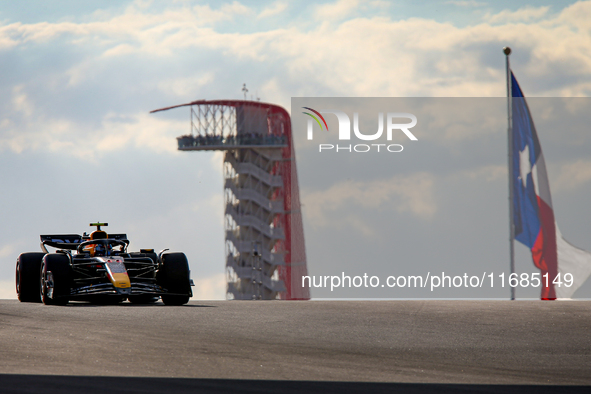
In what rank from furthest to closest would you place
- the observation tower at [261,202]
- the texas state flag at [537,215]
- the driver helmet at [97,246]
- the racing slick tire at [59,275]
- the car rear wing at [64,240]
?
1. the observation tower at [261,202]
2. the texas state flag at [537,215]
3. the car rear wing at [64,240]
4. the driver helmet at [97,246]
5. the racing slick tire at [59,275]

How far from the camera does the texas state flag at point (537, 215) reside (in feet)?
95.3

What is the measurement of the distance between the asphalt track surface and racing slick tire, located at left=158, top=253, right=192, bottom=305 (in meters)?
1.50

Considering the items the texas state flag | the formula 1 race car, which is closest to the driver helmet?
the formula 1 race car

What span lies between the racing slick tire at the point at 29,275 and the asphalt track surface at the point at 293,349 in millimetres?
1667

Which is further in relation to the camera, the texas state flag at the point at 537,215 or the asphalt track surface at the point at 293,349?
the texas state flag at the point at 537,215

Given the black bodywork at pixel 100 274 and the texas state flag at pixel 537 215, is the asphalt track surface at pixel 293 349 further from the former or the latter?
the texas state flag at pixel 537 215

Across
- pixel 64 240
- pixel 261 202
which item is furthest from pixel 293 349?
pixel 261 202

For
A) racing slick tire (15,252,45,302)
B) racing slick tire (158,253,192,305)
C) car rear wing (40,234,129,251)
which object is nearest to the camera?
racing slick tire (158,253,192,305)

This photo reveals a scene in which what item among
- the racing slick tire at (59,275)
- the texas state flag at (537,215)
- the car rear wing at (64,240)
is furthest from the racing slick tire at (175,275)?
the texas state flag at (537,215)

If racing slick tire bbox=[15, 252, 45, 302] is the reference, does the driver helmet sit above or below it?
above

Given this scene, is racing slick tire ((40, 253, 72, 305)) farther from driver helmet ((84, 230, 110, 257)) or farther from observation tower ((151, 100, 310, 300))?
observation tower ((151, 100, 310, 300))

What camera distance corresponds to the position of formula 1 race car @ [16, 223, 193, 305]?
16109 mm

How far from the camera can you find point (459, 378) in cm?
827

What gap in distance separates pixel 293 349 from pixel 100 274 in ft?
25.7
